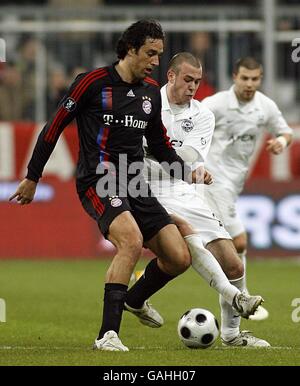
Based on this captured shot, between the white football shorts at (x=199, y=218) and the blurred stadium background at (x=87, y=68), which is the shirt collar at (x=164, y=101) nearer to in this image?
the white football shorts at (x=199, y=218)

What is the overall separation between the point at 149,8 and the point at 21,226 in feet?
15.6

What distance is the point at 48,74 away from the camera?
18719mm

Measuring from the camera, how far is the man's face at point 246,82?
11367 millimetres

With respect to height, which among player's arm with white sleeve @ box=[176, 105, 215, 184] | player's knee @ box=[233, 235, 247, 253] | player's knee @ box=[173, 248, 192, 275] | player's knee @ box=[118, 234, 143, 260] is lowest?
player's knee @ box=[233, 235, 247, 253]

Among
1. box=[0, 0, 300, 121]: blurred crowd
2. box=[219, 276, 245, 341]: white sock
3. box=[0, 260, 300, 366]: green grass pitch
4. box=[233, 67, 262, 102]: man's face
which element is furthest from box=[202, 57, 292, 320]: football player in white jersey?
box=[0, 0, 300, 121]: blurred crowd

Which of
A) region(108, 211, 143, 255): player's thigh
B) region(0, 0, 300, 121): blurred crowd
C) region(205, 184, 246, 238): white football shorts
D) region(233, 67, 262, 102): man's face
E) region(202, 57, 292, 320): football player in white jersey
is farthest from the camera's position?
region(0, 0, 300, 121): blurred crowd

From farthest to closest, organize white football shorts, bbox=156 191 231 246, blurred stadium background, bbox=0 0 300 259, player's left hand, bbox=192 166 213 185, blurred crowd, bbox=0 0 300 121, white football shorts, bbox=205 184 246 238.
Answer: blurred crowd, bbox=0 0 300 121, blurred stadium background, bbox=0 0 300 259, white football shorts, bbox=205 184 246 238, white football shorts, bbox=156 191 231 246, player's left hand, bbox=192 166 213 185

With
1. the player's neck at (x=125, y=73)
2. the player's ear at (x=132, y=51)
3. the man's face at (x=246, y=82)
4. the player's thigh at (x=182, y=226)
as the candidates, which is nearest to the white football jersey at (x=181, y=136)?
the player's thigh at (x=182, y=226)

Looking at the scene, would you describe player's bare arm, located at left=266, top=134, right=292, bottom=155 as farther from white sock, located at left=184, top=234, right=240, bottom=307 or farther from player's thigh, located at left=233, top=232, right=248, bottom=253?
white sock, located at left=184, top=234, right=240, bottom=307

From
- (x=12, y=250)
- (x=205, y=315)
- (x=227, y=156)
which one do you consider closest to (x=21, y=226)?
(x=12, y=250)

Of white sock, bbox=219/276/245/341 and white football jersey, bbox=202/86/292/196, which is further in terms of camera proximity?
white football jersey, bbox=202/86/292/196

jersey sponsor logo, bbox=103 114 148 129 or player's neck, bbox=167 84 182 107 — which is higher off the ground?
player's neck, bbox=167 84 182 107

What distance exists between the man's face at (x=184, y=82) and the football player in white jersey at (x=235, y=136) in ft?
6.14

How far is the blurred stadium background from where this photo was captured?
57.4ft
